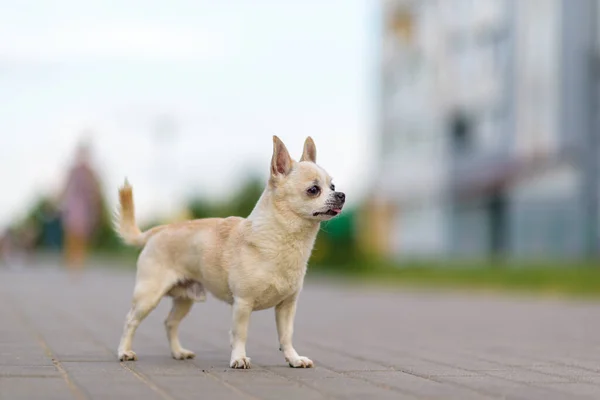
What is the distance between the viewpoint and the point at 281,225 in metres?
8.07

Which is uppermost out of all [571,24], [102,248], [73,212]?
[571,24]

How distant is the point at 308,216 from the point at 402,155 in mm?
49027

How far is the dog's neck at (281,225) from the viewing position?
8.05 meters

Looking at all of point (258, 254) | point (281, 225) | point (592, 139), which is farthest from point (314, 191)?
point (592, 139)

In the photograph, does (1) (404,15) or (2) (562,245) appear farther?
(1) (404,15)

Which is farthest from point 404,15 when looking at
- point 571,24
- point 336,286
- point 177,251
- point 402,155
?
point 177,251

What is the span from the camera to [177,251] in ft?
28.1

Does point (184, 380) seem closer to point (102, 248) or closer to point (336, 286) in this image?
point (336, 286)

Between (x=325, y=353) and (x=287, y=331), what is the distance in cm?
115

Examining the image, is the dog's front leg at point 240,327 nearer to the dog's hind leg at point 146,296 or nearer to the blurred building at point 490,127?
the dog's hind leg at point 146,296

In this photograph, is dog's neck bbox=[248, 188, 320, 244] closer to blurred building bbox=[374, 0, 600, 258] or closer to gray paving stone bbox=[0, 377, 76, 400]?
gray paving stone bbox=[0, 377, 76, 400]

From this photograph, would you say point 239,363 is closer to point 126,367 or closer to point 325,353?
point 126,367

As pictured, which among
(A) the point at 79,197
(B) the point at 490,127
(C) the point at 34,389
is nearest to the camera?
(C) the point at 34,389

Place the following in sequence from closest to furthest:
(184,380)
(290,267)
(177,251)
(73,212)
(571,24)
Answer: (184,380), (290,267), (177,251), (73,212), (571,24)
